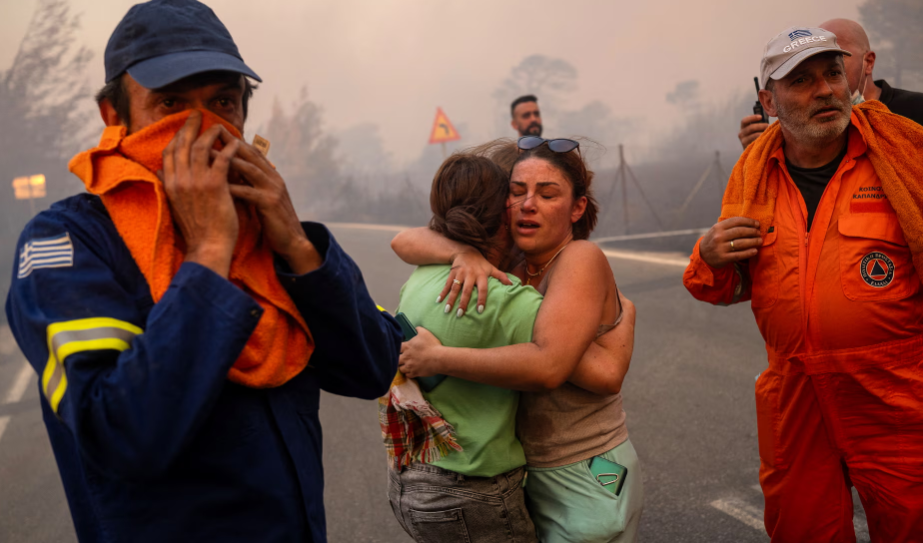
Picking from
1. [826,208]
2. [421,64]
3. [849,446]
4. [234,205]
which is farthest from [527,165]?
[421,64]

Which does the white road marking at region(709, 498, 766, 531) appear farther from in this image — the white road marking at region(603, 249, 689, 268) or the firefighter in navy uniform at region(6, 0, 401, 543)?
the white road marking at region(603, 249, 689, 268)

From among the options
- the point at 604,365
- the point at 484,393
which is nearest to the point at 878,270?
the point at 604,365

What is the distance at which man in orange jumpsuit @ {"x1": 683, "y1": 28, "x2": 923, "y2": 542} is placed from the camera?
2.27 meters

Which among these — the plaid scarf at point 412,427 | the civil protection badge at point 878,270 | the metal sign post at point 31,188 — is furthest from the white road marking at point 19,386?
the metal sign post at point 31,188

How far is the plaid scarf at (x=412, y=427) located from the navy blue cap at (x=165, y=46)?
1014 millimetres

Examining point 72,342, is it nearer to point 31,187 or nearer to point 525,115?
point 525,115

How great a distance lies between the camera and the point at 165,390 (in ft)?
3.66

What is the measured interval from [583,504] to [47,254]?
58.9 inches

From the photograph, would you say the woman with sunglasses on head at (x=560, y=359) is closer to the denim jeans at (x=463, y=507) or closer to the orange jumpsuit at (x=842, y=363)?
the denim jeans at (x=463, y=507)

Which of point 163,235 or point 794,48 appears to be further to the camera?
point 794,48

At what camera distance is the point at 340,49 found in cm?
3316

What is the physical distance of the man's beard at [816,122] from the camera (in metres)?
2.40

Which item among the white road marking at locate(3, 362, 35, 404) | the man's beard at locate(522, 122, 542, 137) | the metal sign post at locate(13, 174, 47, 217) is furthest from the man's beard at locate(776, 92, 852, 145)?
the metal sign post at locate(13, 174, 47, 217)

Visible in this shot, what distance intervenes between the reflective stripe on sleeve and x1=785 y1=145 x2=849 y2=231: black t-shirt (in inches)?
83.6
